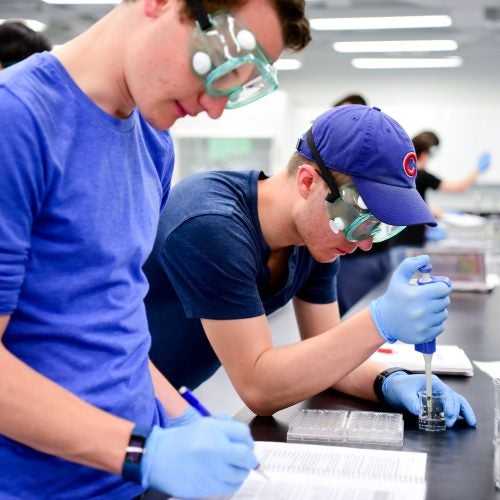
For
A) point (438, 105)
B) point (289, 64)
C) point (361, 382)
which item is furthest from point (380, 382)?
point (438, 105)

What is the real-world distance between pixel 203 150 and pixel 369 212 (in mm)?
7879

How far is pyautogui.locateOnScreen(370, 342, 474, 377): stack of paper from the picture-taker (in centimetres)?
169

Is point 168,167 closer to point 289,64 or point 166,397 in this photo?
point 166,397

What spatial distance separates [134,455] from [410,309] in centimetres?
68

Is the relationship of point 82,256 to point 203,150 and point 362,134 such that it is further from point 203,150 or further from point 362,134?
point 203,150

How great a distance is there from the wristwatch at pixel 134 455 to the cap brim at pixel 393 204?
2.32 feet

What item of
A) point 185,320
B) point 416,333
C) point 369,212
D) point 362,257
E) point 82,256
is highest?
point 82,256

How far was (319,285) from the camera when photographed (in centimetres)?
178

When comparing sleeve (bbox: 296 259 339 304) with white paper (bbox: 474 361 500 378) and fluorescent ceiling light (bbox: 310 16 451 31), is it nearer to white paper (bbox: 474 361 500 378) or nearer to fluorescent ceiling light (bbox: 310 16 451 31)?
white paper (bbox: 474 361 500 378)

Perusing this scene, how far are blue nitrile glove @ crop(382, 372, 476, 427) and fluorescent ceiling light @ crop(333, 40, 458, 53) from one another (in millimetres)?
6960

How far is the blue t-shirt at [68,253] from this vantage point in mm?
813

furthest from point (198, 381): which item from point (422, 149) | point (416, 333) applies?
point (422, 149)

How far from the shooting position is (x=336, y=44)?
27.9 feet

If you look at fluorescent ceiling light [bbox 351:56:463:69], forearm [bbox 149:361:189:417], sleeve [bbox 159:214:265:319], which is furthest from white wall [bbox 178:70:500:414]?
forearm [bbox 149:361:189:417]
